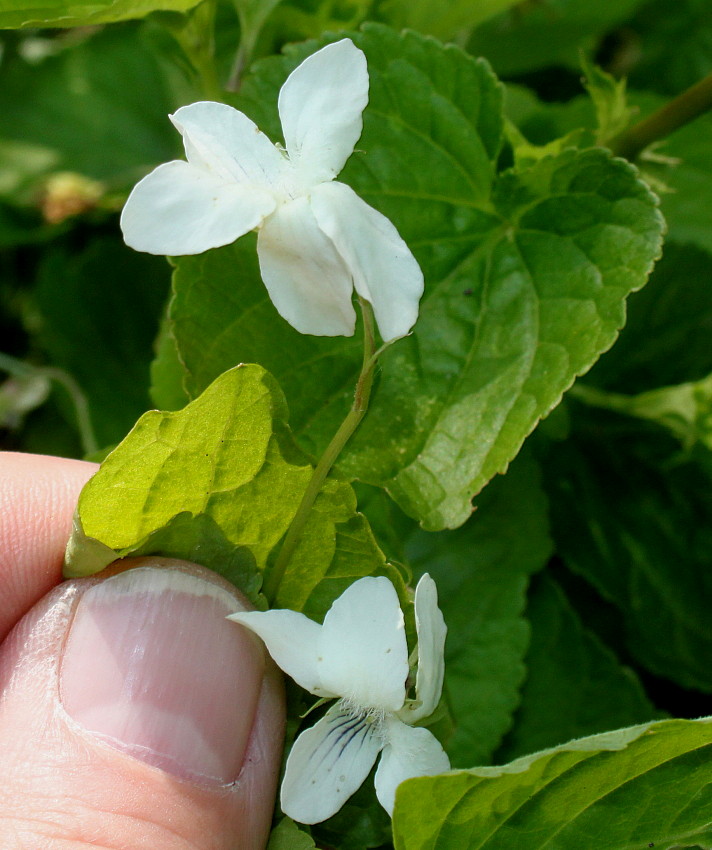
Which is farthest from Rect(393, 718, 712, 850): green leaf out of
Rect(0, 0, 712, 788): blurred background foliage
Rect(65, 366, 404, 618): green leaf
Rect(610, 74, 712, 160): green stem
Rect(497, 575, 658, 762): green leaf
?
Rect(610, 74, 712, 160): green stem

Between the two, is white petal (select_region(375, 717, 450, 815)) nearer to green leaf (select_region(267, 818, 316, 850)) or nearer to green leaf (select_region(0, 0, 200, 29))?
green leaf (select_region(267, 818, 316, 850))

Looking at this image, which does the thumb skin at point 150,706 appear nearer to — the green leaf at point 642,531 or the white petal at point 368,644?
the white petal at point 368,644

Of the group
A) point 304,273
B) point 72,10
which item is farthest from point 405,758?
point 72,10

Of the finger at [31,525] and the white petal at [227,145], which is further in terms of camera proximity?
the finger at [31,525]

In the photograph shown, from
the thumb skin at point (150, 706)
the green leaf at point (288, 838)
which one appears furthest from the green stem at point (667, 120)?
the green leaf at point (288, 838)

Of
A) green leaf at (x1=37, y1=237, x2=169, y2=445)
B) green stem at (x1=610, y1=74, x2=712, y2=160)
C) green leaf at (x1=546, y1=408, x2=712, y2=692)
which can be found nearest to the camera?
green stem at (x1=610, y1=74, x2=712, y2=160)

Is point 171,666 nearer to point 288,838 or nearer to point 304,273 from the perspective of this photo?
point 288,838
